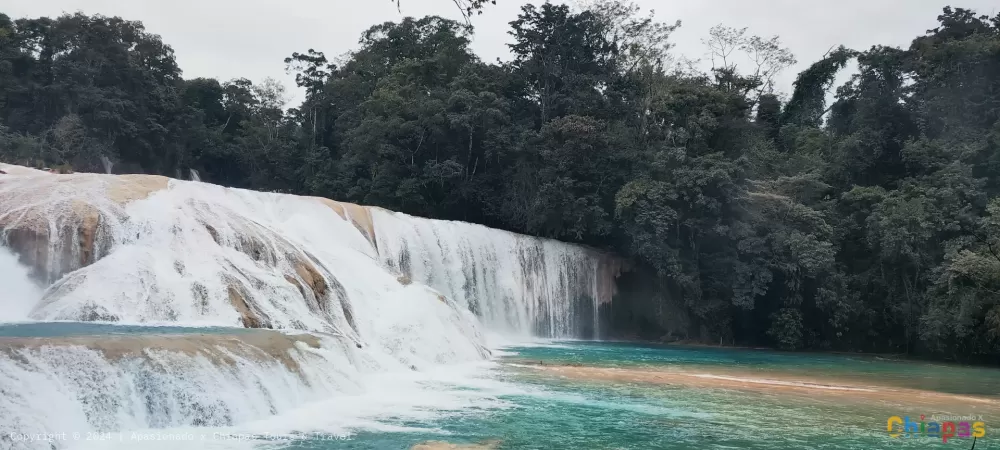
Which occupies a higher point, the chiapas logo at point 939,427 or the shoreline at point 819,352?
the shoreline at point 819,352

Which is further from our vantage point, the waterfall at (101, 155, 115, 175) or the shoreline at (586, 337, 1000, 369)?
the waterfall at (101, 155, 115, 175)

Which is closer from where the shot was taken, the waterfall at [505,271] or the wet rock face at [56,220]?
the wet rock face at [56,220]

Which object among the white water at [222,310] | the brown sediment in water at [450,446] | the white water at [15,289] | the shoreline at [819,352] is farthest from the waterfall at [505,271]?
the brown sediment in water at [450,446]

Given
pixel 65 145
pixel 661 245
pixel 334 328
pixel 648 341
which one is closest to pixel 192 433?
pixel 334 328

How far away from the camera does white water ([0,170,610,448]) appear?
7953 millimetres

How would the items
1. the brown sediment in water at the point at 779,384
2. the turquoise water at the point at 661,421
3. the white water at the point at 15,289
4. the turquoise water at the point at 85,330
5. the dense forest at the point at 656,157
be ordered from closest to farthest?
1. the turquoise water at the point at 661,421
2. the turquoise water at the point at 85,330
3. the white water at the point at 15,289
4. the brown sediment in water at the point at 779,384
5. the dense forest at the point at 656,157

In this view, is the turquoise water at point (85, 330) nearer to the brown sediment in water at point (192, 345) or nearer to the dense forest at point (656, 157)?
the brown sediment in water at point (192, 345)

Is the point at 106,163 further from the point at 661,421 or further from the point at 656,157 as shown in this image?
the point at 661,421

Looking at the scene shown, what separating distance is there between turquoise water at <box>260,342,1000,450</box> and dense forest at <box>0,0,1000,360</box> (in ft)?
33.9

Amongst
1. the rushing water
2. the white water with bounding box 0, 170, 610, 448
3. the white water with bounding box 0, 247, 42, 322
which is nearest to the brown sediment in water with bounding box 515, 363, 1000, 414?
the rushing water

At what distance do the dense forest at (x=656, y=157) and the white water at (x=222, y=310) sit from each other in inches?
356

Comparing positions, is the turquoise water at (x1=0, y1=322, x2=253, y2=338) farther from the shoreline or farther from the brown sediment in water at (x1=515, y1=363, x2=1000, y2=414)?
the shoreline

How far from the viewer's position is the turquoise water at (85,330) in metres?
9.54

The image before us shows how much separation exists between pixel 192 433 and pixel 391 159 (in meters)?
24.3
